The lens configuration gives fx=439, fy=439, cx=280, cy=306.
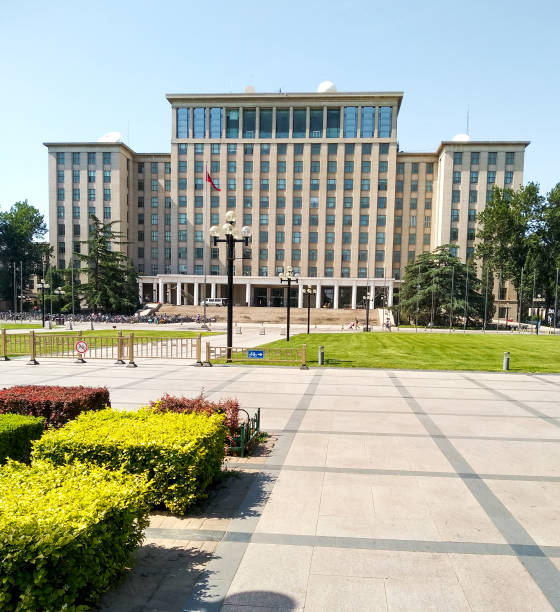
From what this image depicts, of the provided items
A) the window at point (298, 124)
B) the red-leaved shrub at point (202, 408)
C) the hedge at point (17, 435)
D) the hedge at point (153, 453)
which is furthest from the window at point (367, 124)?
the hedge at point (153, 453)

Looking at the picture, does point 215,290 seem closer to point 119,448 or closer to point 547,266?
point 547,266

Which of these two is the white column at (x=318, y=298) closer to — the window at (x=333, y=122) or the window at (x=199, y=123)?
the window at (x=333, y=122)

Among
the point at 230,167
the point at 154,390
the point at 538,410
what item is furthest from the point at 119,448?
the point at 230,167

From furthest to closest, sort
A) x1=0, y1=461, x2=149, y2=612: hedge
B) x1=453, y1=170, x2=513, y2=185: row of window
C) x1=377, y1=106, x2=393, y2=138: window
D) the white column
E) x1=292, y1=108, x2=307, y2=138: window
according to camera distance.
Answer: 1. x1=292, y1=108, x2=307, y2=138: window
2. x1=453, y1=170, x2=513, y2=185: row of window
3. x1=377, y1=106, x2=393, y2=138: window
4. the white column
5. x1=0, y1=461, x2=149, y2=612: hedge

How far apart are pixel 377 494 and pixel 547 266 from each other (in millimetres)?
64997

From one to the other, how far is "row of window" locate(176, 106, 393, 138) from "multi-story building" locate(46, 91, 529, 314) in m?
0.18

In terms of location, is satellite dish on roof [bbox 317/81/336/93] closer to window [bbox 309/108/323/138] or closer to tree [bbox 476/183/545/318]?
window [bbox 309/108/323/138]

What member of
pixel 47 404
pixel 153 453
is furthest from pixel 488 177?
pixel 153 453

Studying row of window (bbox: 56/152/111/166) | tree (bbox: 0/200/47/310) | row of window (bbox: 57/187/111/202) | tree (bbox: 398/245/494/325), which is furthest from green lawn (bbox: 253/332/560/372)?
tree (bbox: 0/200/47/310)

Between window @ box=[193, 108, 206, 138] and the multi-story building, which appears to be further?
window @ box=[193, 108, 206, 138]

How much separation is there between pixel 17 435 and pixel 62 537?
3.75 metres

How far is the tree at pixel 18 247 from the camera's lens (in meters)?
79.2

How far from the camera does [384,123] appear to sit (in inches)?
3000

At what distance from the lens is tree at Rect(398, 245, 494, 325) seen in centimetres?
5862
